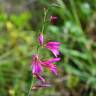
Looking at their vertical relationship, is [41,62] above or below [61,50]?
above

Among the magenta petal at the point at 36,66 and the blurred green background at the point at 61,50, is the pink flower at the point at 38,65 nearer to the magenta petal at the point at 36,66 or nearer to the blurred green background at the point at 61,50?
the magenta petal at the point at 36,66

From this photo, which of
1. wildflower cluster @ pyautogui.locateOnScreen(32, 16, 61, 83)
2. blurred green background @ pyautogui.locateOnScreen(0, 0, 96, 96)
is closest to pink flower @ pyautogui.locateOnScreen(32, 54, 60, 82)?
wildflower cluster @ pyautogui.locateOnScreen(32, 16, 61, 83)

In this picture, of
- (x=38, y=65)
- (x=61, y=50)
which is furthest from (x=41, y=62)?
(x=61, y=50)

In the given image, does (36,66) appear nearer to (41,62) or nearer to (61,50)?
(41,62)

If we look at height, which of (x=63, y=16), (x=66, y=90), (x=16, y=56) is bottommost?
(x=66, y=90)

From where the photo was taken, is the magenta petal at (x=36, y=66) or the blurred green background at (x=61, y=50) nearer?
the magenta petal at (x=36, y=66)

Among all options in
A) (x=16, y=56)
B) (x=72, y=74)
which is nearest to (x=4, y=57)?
(x=16, y=56)

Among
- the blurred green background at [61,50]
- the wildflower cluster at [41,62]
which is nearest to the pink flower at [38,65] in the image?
the wildflower cluster at [41,62]

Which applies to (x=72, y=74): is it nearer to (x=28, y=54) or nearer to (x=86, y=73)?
(x=86, y=73)
